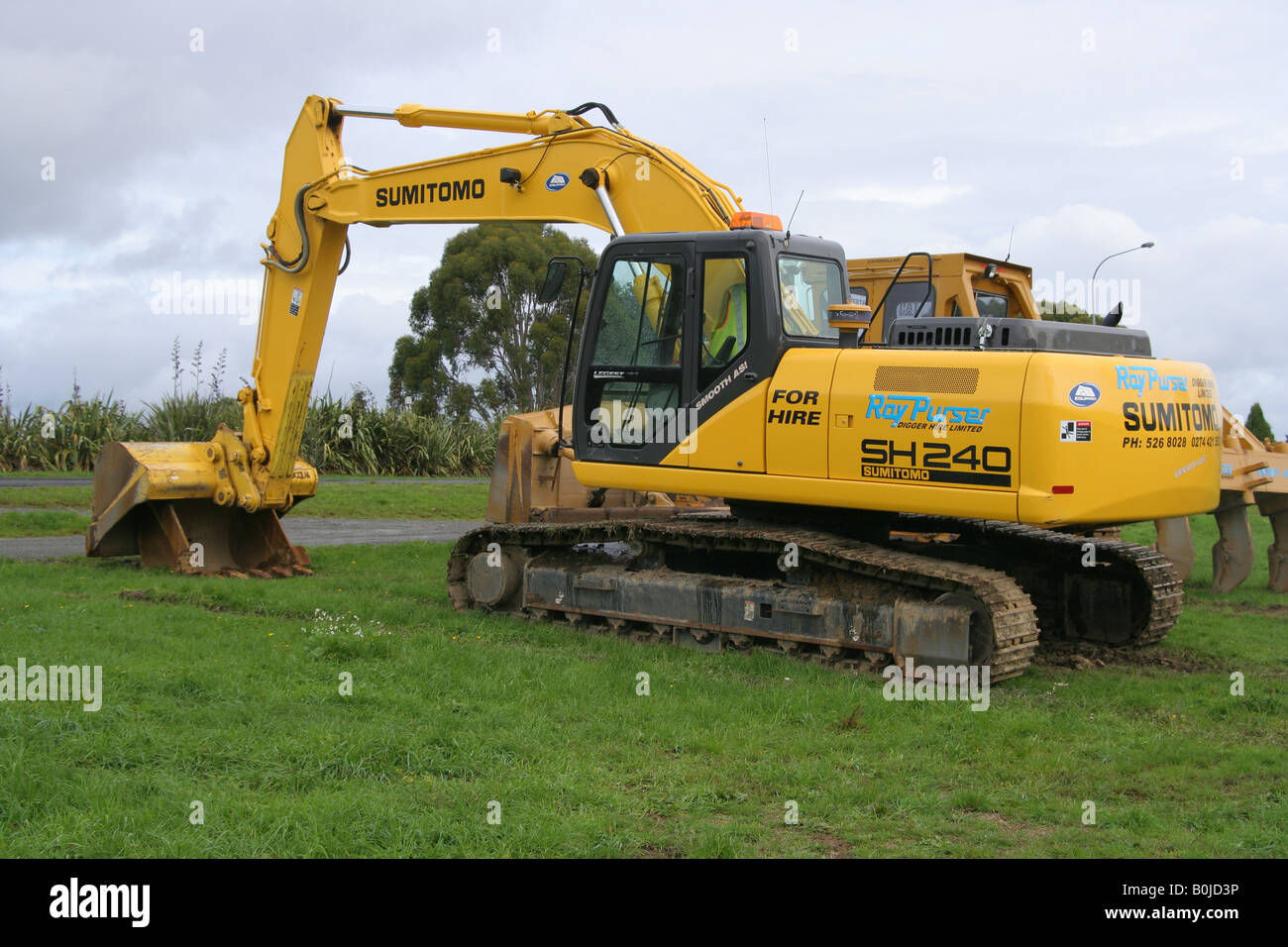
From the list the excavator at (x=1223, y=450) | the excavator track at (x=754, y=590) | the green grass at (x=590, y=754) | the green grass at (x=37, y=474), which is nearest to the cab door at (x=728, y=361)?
the excavator track at (x=754, y=590)

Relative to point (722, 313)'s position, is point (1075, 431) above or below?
below

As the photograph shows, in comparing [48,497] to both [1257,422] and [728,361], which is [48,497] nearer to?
[728,361]

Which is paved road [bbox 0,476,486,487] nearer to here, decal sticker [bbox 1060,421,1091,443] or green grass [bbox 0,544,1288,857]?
green grass [bbox 0,544,1288,857]

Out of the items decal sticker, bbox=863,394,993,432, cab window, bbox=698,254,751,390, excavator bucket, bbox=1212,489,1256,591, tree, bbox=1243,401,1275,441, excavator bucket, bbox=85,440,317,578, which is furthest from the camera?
tree, bbox=1243,401,1275,441

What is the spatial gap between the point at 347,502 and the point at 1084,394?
15.8 m

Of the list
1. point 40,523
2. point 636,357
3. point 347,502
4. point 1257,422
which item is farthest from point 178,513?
point 1257,422

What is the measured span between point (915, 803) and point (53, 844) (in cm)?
374

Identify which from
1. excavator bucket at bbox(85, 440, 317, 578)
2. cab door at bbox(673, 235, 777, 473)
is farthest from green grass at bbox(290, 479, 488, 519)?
cab door at bbox(673, 235, 777, 473)

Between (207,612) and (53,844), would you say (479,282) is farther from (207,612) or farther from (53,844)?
(53,844)

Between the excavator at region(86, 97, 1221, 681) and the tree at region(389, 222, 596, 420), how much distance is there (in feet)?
88.4

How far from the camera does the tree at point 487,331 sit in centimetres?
3947

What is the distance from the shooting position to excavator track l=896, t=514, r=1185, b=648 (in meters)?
9.63

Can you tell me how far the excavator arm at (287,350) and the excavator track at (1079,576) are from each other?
163 inches

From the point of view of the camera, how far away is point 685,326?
30.8 feet
